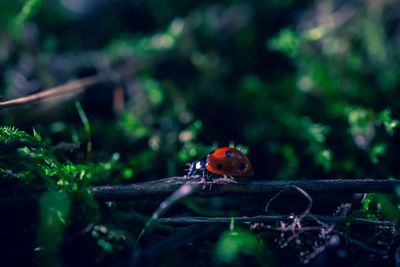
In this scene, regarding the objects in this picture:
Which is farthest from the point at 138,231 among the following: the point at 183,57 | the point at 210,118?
the point at 183,57

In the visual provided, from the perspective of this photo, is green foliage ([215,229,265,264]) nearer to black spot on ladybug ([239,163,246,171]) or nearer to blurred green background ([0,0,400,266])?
blurred green background ([0,0,400,266])

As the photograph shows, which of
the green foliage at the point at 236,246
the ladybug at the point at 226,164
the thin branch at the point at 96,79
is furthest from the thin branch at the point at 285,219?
the thin branch at the point at 96,79

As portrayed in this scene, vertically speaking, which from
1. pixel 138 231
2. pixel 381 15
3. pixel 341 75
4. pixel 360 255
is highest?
pixel 381 15

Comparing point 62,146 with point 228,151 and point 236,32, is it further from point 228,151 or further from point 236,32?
point 236,32

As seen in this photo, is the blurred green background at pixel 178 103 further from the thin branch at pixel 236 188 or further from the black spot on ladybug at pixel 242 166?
the black spot on ladybug at pixel 242 166

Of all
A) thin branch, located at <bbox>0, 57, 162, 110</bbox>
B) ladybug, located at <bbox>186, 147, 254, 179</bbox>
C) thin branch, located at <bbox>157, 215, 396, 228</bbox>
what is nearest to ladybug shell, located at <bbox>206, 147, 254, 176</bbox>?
ladybug, located at <bbox>186, 147, 254, 179</bbox>

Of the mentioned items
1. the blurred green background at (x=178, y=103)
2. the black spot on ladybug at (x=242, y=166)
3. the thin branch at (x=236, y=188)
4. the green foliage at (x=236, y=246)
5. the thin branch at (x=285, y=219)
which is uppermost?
the blurred green background at (x=178, y=103)
